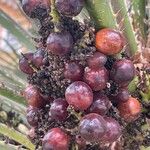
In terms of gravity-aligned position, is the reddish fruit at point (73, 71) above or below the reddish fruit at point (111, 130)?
above

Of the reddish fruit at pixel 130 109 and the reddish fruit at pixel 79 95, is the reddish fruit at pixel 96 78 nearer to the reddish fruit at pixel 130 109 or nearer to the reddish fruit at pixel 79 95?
the reddish fruit at pixel 79 95

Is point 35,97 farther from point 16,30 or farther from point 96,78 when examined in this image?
point 16,30

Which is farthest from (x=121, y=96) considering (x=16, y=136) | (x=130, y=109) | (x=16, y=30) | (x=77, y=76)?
(x=16, y=30)

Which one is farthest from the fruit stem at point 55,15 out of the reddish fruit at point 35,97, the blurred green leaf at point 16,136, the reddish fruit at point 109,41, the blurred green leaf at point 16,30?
the blurred green leaf at point 16,30

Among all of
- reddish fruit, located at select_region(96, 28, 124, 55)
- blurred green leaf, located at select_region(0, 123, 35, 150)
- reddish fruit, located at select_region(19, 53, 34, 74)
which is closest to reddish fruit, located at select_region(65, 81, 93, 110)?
reddish fruit, located at select_region(96, 28, 124, 55)

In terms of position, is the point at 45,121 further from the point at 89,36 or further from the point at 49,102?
the point at 89,36

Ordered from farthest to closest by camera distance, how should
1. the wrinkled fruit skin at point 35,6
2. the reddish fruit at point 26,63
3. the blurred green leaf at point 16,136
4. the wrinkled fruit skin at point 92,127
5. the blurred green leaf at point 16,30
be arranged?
the blurred green leaf at point 16,30 < the blurred green leaf at point 16,136 < the reddish fruit at point 26,63 < the wrinkled fruit skin at point 35,6 < the wrinkled fruit skin at point 92,127
